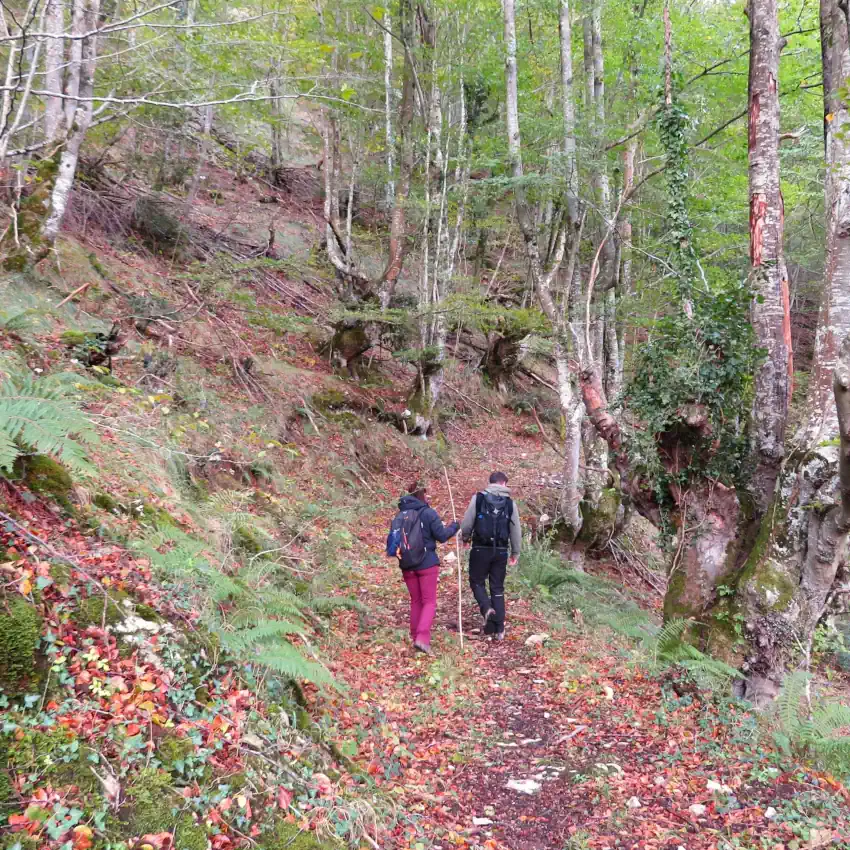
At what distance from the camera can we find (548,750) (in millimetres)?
4762

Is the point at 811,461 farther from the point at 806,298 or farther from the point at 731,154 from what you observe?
the point at 806,298

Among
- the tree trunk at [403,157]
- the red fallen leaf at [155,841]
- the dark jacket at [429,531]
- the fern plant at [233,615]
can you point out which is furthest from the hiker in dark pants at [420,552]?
the tree trunk at [403,157]

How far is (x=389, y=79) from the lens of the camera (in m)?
14.1

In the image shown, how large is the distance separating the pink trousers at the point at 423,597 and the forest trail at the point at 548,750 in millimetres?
253

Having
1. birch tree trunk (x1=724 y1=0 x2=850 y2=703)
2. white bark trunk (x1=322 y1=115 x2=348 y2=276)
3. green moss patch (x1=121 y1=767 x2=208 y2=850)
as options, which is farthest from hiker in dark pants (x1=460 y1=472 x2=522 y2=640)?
white bark trunk (x1=322 y1=115 x2=348 y2=276)

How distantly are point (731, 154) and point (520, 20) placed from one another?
7.43m

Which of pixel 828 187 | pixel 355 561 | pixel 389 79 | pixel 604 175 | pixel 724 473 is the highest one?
pixel 389 79

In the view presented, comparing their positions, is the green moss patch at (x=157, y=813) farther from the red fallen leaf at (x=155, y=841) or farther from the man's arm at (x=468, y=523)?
the man's arm at (x=468, y=523)

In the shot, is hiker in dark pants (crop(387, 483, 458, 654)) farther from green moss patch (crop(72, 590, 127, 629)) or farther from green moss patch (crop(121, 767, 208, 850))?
green moss patch (crop(121, 767, 208, 850))

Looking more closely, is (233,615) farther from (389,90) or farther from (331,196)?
→ (389,90)

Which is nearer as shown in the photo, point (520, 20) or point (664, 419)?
point (664, 419)

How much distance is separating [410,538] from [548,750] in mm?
2317

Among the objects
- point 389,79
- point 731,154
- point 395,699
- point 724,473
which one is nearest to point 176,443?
point 395,699

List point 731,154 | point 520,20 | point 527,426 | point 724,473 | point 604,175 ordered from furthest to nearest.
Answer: point 527,426 < point 520,20 < point 731,154 < point 604,175 < point 724,473
